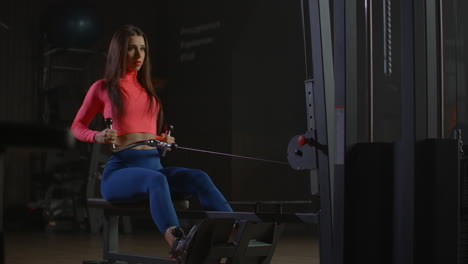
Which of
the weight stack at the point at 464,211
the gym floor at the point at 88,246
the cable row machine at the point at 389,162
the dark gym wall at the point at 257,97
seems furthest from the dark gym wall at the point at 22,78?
the weight stack at the point at 464,211

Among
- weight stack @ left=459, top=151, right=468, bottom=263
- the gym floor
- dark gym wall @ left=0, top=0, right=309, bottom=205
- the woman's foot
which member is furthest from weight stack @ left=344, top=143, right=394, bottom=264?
dark gym wall @ left=0, top=0, right=309, bottom=205

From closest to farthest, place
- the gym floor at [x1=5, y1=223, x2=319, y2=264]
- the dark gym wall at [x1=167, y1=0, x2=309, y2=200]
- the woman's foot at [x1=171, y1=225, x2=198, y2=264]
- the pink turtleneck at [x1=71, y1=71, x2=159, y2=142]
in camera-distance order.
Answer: the woman's foot at [x1=171, y1=225, x2=198, y2=264] < the pink turtleneck at [x1=71, y1=71, x2=159, y2=142] < the gym floor at [x1=5, y1=223, x2=319, y2=264] < the dark gym wall at [x1=167, y1=0, x2=309, y2=200]

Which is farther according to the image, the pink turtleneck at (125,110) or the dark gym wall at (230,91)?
the dark gym wall at (230,91)

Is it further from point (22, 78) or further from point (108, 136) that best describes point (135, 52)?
point (22, 78)

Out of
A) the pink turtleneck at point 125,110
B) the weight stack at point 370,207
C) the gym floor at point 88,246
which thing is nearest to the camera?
the weight stack at point 370,207

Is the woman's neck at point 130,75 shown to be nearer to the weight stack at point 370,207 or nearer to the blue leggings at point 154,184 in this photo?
the blue leggings at point 154,184

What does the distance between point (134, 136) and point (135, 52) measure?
38 centimetres

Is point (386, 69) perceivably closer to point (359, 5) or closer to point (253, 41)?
point (359, 5)

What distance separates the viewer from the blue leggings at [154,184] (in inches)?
96.5

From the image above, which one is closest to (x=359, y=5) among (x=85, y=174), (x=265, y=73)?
(x=265, y=73)

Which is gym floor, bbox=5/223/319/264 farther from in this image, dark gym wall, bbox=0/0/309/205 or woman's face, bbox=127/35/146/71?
woman's face, bbox=127/35/146/71

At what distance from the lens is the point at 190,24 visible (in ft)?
22.8

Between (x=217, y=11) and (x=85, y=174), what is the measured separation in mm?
2008

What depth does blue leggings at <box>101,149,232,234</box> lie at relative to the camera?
8.04ft
